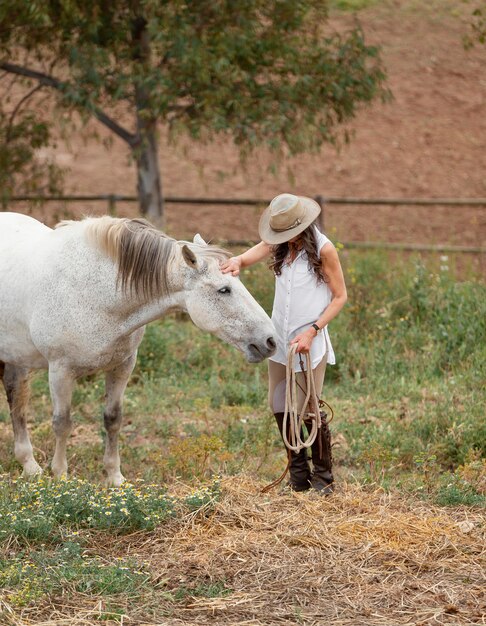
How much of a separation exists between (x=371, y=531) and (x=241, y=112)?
19.8 ft

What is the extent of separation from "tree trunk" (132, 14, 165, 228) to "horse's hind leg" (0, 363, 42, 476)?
14.3 ft

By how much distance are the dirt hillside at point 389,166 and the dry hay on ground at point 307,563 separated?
7342 millimetres

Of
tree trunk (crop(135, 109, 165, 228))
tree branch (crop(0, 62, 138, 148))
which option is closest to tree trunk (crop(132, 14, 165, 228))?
tree trunk (crop(135, 109, 165, 228))

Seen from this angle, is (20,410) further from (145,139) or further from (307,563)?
(145,139)

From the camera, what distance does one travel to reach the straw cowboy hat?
5016 mm

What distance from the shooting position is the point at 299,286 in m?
5.17

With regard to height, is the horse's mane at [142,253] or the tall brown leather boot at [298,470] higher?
the horse's mane at [142,253]

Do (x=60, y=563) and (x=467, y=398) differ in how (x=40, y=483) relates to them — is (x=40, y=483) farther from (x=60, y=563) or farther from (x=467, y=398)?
(x=467, y=398)

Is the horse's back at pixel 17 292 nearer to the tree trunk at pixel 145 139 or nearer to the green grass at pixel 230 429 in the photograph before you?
the green grass at pixel 230 429

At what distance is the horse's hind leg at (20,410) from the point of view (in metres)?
6.10

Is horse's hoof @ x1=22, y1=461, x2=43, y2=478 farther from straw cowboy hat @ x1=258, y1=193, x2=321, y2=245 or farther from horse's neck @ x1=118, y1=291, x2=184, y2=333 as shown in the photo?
straw cowboy hat @ x1=258, y1=193, x2=321, y2=245

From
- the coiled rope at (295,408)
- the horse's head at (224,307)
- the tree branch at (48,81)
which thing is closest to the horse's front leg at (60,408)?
the horse's head at (224,307)

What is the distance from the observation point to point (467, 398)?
683cm

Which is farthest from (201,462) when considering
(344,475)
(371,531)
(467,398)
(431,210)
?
(431,210)
